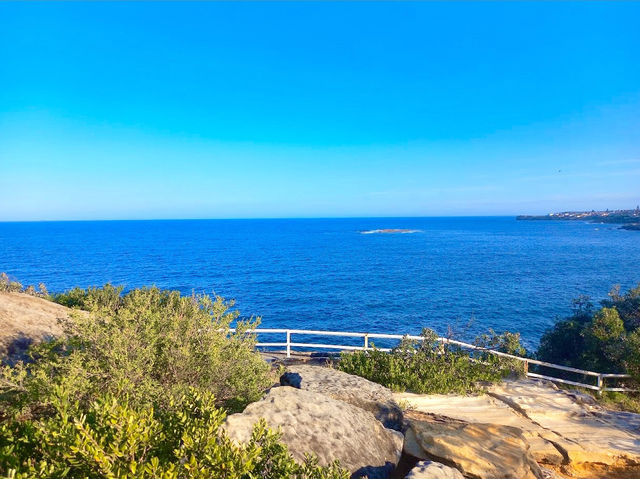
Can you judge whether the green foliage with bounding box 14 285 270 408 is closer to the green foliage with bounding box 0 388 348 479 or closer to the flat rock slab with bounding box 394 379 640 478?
the green foliage with bounding box 0 388 348 479

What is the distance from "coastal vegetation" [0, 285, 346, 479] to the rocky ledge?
817 millimetres

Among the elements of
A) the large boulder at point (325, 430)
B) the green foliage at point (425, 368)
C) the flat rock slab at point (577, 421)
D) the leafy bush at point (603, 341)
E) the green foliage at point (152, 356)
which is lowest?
the leafy bush at point (603, 341)

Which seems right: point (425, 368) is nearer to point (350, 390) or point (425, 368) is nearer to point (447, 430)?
point (350, 390)

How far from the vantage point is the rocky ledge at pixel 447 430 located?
4.93 meters

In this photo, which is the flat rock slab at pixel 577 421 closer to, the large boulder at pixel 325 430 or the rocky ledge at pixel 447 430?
the rocky ledge at pixel 447 430

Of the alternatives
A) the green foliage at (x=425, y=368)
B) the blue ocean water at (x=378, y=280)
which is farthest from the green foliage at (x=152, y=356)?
the blue ocean water at (x=378, y=280)

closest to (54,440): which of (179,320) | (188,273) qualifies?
(179,320)

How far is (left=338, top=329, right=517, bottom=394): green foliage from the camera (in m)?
9.73

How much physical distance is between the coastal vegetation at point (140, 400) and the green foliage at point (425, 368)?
4.02m

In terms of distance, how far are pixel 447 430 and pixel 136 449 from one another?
4.67 metres

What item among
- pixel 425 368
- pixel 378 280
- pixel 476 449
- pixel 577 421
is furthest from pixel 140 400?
pixel 378 280

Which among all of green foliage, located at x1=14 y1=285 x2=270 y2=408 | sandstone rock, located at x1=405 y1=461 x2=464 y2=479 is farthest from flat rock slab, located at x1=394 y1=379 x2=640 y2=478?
green foliage, located at x1=14 y1=285 x2=270 y2=408

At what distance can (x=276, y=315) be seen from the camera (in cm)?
3972

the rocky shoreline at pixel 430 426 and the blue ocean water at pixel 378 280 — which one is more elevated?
the rocky shoreline at pixel 430 426
